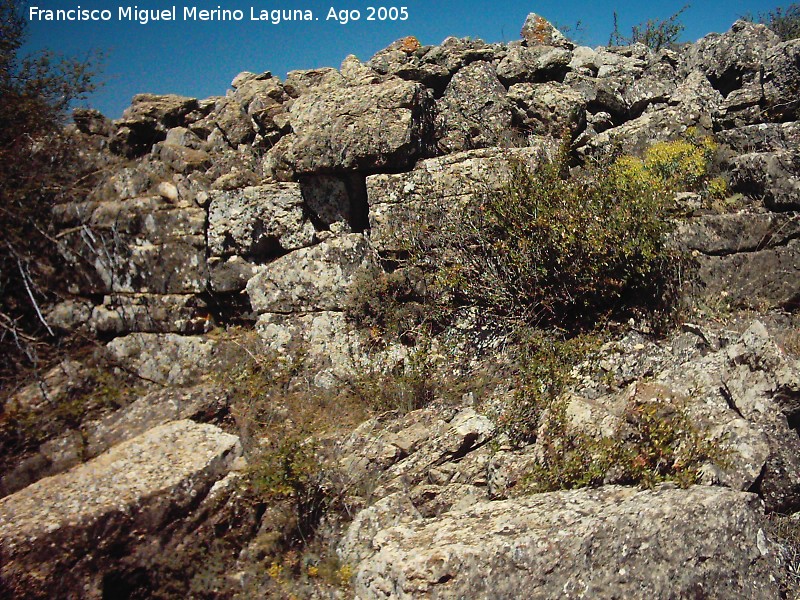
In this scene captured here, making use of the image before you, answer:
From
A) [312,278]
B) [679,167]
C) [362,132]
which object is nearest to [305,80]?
Answer: [362,132]

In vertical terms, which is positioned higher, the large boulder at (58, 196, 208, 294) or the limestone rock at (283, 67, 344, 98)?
the limestone rock at (283, 67, 344, 98)

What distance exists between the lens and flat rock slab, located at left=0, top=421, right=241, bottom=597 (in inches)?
167

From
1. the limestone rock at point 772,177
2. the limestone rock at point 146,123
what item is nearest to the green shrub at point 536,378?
the limestone rock at point 772,177

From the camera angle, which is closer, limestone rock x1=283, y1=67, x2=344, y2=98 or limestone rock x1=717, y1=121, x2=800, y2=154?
limestone rock x1=717, y1=121, x2=800, y2=154

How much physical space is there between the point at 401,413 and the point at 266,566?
2.04m

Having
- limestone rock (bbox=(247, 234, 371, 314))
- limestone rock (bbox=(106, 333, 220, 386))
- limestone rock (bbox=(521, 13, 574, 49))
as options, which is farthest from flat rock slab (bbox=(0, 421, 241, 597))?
limestone rock (bbox=(521, 13, 574, 49))

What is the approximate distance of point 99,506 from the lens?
4555 millimetres

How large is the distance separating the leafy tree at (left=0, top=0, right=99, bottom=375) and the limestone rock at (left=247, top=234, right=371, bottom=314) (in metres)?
2.75

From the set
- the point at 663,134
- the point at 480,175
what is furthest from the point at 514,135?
the point at 663,134

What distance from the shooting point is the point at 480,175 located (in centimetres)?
790

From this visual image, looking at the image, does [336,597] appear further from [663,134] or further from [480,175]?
[663,134]

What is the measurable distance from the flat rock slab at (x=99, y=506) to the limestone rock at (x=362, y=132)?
165 inches

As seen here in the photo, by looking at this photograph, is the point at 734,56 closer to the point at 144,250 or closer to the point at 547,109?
the point at 547,109

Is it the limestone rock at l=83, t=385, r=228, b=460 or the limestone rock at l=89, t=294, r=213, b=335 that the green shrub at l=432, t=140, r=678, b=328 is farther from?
the limestone rock at l=89, t=294, r=213, b=335
